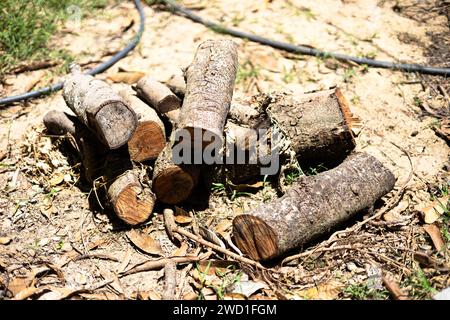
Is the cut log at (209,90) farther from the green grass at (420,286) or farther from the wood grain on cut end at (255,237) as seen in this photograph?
the green grass at (420,286)

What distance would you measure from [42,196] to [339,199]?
1970 millimetres

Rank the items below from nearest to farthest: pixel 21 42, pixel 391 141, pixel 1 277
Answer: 1. pixel 1 277
2. pixel 391 141
3. pixel 21 42

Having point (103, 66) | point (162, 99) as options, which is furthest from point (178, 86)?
point (103, 66)

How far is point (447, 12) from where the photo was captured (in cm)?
484

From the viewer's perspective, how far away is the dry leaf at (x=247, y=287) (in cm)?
263

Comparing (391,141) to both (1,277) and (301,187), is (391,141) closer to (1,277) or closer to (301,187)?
(301,187)

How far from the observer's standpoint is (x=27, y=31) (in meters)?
4.61

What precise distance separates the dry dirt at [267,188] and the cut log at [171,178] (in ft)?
0.62

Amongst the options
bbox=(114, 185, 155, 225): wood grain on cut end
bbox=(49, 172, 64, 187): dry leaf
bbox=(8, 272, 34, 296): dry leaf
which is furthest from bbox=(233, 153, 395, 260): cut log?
bbox=(49, 172, 64, 187): dry leaf

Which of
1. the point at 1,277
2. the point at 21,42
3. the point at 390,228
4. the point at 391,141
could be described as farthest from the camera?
the point at 21,42

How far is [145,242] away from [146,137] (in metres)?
0.66

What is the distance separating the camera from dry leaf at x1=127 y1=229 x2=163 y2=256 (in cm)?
292

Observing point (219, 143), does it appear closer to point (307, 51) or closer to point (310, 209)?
point (310, 209)
